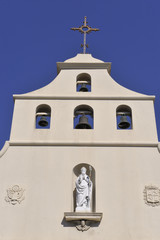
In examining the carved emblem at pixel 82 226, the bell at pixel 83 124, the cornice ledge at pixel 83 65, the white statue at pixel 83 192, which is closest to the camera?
the carved emblem at pixel 82 226

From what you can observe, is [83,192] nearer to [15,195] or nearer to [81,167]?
[81,167]

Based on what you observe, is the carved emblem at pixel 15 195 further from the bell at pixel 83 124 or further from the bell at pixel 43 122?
the bell at pixel 83 124

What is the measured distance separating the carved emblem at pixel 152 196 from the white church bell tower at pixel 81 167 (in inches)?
1.0

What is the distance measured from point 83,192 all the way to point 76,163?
0.97 m

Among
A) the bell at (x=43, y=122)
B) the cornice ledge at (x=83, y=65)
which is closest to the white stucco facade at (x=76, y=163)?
the bell at (x=43, y=122)

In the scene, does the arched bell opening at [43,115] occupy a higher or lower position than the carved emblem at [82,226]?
higher

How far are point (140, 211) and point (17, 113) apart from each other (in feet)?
15.5

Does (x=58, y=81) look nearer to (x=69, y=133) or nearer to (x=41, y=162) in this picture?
(x=69, y=133)

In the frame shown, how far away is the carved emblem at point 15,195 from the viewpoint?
511 inches

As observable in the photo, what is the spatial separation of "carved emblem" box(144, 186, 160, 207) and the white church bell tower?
26 mm

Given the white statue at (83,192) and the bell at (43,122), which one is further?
the bell at (43,122)

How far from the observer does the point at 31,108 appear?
49.3ft

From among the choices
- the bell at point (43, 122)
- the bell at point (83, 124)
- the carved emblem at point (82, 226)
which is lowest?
the carved emblem at point (82, 226)

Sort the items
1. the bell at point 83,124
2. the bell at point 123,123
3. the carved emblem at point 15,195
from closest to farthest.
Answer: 1. the carved emblem at point 15,195
2. the bell at point 83,124
3. the bell at point 123,123
